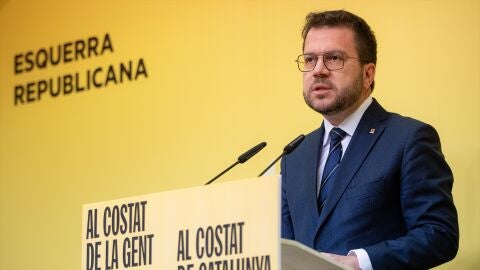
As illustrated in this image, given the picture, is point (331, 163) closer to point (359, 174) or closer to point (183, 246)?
point (359, 174)

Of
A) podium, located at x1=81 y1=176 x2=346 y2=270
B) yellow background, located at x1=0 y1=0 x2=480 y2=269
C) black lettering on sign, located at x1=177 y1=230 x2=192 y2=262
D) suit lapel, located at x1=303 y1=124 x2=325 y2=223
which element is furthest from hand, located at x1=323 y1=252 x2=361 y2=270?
yellow background, located at x1=0 y1=0 x2=480 y2=269

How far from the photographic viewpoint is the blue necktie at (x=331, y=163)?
357 cm

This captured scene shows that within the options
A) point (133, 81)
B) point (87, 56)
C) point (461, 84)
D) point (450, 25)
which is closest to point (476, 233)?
point (461, 84)

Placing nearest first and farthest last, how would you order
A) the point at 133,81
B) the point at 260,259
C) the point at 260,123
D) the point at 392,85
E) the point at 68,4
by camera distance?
the point at 260,259 < the point at 392,85 < the point at 260,123 < the point at 133,81 < the point at 68,4

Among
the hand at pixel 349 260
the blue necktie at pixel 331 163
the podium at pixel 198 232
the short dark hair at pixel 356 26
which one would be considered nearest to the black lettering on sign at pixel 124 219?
the podium at pixel 198 232

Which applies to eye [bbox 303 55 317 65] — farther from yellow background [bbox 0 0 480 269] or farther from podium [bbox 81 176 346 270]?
podium [bbox 81 176 346 270]

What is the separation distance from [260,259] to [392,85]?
6.16ft

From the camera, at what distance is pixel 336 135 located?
373cm

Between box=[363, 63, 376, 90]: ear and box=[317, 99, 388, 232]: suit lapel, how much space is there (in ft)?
0.35

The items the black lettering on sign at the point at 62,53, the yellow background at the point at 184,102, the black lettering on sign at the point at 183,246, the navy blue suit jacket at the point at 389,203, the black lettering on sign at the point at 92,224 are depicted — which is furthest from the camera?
the black lettering on sign at the point at 62,53

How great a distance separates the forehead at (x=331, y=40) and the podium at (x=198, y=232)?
44.9 inches

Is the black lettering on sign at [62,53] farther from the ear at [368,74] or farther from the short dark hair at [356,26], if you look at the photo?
the ear at [368,74]

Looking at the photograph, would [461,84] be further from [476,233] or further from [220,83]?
[220,83]

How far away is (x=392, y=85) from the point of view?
14.2 feet
